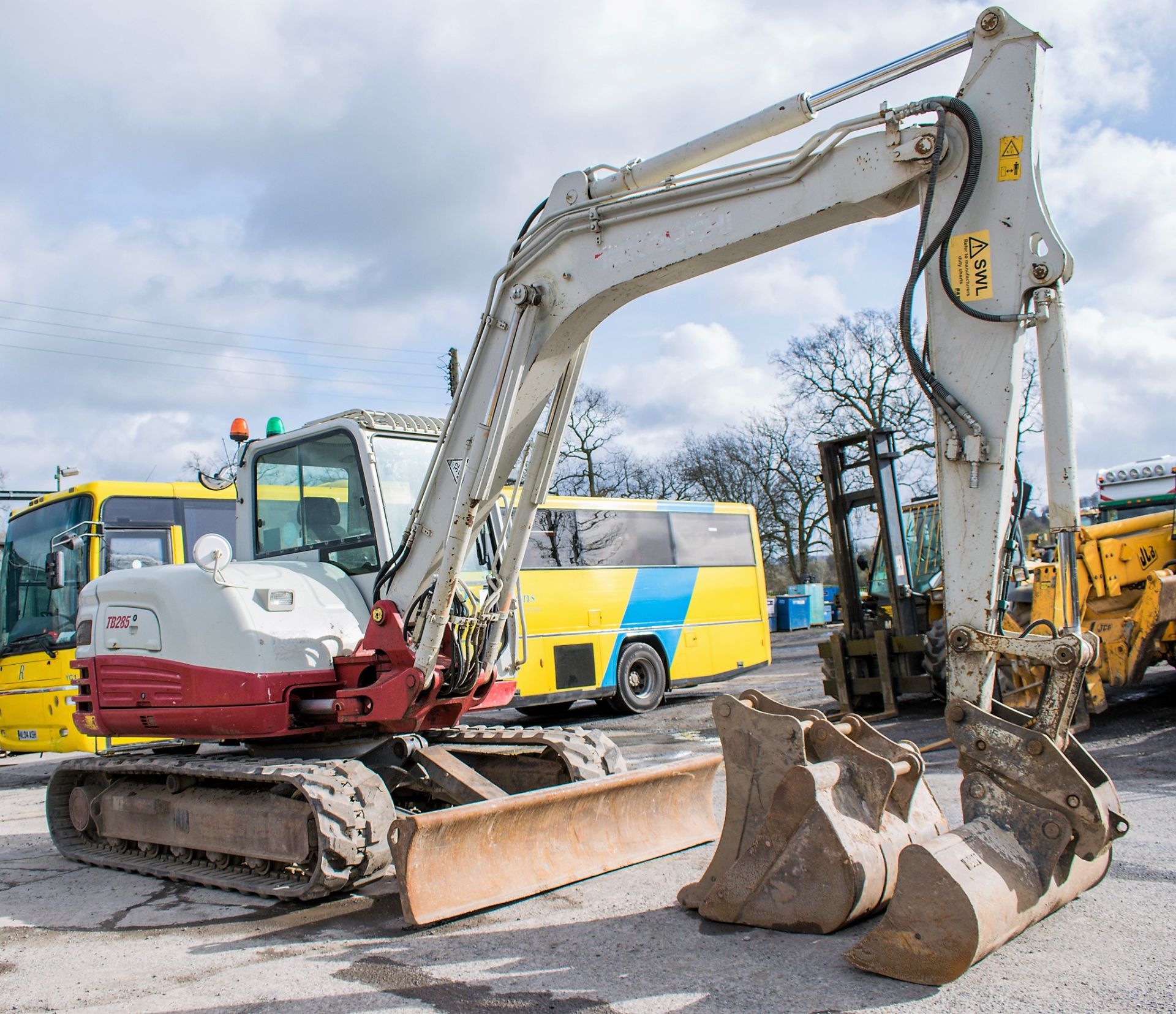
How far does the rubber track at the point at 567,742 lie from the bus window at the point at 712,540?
901 centimetres

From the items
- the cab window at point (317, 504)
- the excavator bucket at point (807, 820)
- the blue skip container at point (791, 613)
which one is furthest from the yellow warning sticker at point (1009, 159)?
the blue skip container at point (791, 613)

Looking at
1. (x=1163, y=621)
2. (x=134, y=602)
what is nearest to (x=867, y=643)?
(x=1163, y=621)

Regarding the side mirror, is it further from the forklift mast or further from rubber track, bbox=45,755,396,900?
the forklift mast

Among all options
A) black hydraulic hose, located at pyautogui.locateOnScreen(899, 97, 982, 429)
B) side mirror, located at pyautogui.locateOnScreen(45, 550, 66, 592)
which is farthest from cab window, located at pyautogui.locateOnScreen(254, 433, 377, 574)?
side mirror, located at pyautogui.locateOnScreen(45, 550, 66, 592)

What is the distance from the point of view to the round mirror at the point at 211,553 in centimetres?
577

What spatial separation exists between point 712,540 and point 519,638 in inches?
382

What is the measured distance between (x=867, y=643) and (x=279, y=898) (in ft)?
25.1

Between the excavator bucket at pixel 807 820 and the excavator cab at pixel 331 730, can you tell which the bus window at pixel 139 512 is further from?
the excavator bucket at pixel 807 820

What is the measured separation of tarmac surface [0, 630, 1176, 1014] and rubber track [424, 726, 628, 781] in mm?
670

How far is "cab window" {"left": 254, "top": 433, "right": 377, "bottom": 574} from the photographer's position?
642cm

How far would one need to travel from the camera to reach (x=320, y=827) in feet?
16.8

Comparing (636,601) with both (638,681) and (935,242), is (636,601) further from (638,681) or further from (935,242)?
(935,242)

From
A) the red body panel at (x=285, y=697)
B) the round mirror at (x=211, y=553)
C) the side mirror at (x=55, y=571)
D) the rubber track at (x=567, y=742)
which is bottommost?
the rubber track at (x=567, y=742)

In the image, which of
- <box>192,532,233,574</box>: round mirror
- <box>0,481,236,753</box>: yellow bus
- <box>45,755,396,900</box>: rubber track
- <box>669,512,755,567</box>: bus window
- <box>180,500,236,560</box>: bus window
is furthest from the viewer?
<box>669,512,755,567</box>: bus window
